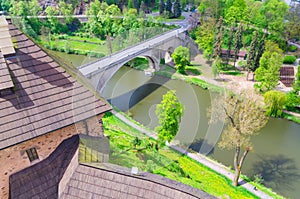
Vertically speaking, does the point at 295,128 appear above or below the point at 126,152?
below

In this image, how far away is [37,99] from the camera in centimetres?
767

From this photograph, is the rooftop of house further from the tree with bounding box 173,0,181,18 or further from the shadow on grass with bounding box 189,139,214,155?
the tree with bounding box 173,0,181,18

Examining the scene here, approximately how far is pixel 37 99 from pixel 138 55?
2330 centimetres

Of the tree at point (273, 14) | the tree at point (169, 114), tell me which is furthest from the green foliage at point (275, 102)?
the tree at point (273, 14)

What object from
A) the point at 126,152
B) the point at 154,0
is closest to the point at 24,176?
the point at 126,152

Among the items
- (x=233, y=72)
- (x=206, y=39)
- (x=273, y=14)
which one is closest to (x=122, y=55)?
(x=206, y=39)

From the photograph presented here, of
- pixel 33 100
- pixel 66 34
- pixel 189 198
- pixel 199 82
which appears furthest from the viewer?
pixel 66 34

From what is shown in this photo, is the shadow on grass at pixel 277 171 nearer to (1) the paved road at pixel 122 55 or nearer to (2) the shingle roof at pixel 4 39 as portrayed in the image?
(1) the paved road at pixel 122 55

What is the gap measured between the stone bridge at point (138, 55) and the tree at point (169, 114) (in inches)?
321

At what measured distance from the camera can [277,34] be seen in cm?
3881

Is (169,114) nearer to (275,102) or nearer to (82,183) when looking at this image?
(82,183)

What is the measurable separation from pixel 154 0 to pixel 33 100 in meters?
54.8

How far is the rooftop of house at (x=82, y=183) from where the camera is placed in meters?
7.05

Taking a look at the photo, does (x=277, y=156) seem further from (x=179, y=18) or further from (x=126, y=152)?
(x=179, y=18)
